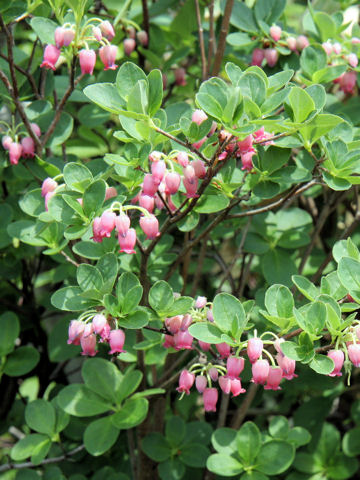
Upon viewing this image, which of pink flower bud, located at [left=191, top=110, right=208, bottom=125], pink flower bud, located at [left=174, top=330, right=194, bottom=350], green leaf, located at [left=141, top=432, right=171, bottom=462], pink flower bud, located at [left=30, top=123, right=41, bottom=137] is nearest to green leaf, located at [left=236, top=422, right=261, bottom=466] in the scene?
green leaf, located at [left=141, top=432, right=171, bottom=462]

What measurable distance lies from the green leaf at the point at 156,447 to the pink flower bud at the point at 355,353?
80cm

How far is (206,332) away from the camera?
4.03ft

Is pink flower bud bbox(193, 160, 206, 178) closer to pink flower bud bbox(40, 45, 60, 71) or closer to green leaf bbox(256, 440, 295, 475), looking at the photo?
pink flower bud bbox(40, 45, 60, 71)

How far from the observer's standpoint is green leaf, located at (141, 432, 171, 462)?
5.88 ft

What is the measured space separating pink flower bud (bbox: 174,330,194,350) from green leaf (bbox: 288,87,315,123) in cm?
47

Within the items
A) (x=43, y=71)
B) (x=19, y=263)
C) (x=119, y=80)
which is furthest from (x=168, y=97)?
(x=119, y=80)

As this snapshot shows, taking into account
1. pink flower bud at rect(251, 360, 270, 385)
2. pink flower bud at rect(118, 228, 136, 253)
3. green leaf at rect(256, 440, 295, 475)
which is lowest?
green leaf at rect(256, 440, 295, 475)

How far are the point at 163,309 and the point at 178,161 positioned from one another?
0.30m

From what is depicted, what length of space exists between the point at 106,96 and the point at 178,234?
33.4 inches

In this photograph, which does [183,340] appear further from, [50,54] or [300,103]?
[50,54]

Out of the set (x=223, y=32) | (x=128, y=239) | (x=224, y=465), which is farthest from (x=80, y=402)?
(x=223, y=32)

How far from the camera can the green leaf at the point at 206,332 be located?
1.20 metres

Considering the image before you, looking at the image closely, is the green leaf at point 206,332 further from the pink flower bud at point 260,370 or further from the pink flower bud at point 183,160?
the pink flower bud at point 183,160

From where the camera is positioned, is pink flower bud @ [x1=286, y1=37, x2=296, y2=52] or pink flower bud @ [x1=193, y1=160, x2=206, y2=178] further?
pink flower bud @ [x1=286, y1=37, x2=296, y2=52]
